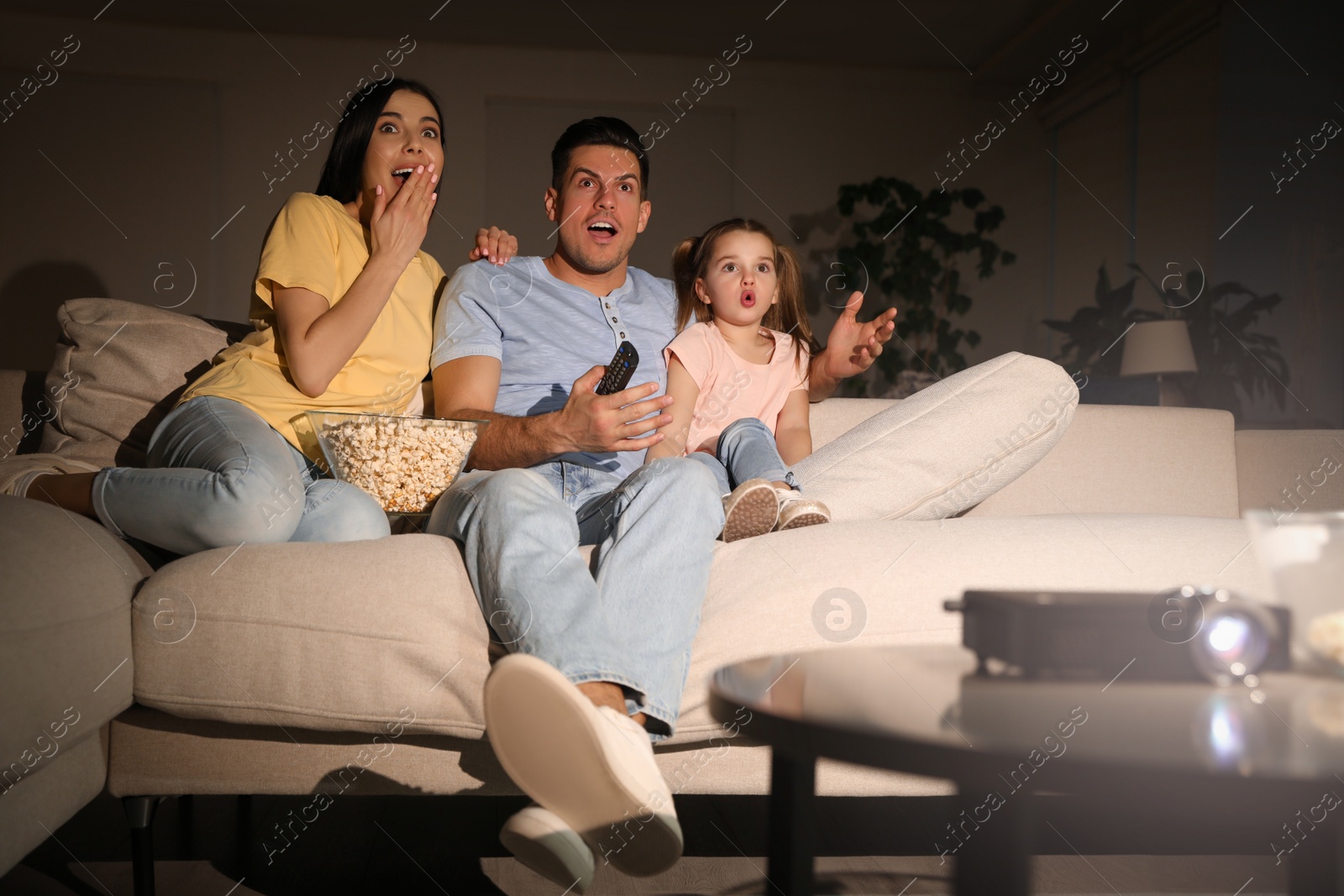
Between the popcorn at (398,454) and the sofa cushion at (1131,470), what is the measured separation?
39.1 inches

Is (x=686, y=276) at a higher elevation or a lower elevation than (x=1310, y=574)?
higher

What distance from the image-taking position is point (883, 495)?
54.0 inches

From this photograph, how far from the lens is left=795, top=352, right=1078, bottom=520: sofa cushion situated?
1380mm

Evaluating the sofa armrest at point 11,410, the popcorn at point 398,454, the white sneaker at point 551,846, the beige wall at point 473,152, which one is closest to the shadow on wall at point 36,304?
the beige wall at point 473,152

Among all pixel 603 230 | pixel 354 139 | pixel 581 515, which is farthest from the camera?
pixel 603 230

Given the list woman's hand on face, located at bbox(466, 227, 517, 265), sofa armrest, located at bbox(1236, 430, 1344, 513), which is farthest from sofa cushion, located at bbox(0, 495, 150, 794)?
sofa armrest, located at bbox(1236, 430, 1344, 513)

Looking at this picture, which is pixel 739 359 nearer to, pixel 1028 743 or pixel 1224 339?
pixel 1028 743

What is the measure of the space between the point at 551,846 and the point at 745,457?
0.81 meters

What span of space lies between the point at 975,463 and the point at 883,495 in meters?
0.15

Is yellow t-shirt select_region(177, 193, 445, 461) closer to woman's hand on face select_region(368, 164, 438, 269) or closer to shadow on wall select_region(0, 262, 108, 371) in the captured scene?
woman's hand on face select_region(368, 164, 438, 269)

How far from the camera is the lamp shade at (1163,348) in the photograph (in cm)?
358

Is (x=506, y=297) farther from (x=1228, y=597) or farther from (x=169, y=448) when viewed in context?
(x=1228, y=597)

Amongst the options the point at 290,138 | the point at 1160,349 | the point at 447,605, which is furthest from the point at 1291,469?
the point at 290,138

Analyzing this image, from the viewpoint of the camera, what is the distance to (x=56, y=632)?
87cm
